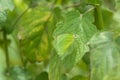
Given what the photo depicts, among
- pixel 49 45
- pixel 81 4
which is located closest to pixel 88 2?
pixel 81 4

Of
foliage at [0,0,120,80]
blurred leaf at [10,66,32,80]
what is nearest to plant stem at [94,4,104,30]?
foliage at [0,0,120,80]

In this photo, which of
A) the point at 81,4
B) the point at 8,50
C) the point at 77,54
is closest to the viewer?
the point at 77,54

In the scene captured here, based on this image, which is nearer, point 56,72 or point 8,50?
point 56,72

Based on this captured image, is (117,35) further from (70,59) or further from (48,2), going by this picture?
(48,2)

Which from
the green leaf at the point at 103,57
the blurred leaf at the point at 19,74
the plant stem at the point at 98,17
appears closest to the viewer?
the green leaf at the point at 103,57

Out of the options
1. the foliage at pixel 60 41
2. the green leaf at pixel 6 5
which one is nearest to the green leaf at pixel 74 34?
the foliage at pixel 60 41

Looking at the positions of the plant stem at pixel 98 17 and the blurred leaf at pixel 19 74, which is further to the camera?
the blurred leaf at pixel 19 74

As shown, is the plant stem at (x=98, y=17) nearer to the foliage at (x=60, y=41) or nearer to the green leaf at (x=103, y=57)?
the foliage at (x=60, y=41)

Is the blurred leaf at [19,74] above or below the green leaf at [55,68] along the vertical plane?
below
